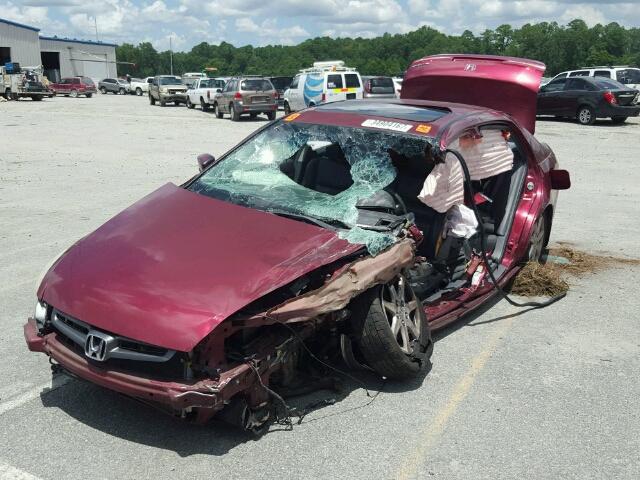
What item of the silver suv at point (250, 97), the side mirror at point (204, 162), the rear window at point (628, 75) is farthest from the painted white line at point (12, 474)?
the rear window at point (628, 75)

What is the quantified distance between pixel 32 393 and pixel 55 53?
241ft

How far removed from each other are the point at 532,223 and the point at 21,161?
11475 millimetres

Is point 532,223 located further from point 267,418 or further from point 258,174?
point 267,418

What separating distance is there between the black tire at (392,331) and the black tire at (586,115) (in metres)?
21.1

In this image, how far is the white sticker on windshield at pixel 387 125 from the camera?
14.9ft

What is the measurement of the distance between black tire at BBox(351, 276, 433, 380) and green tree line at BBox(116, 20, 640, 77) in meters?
71.2

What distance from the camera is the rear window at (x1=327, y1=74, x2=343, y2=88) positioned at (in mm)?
25125

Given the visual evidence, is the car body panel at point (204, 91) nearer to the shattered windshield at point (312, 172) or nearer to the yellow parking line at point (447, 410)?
the shattered windshield at point (312, 172)

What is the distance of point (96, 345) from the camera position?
3125 mm

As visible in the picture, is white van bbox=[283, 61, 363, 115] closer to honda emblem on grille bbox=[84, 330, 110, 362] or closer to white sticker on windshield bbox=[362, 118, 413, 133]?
white sticker on windshield bbox=[362, 118, 413, 133]

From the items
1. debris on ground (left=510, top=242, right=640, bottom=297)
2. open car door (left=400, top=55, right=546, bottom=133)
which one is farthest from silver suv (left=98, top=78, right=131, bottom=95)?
debris on ground (left=510, top=242, right=640, bottom=297)

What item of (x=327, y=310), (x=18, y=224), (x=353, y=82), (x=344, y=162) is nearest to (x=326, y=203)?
(x=344, y=162)

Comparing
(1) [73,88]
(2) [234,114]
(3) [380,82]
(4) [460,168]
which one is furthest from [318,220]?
(1) [73,88]

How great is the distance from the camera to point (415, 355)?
3857 mm
